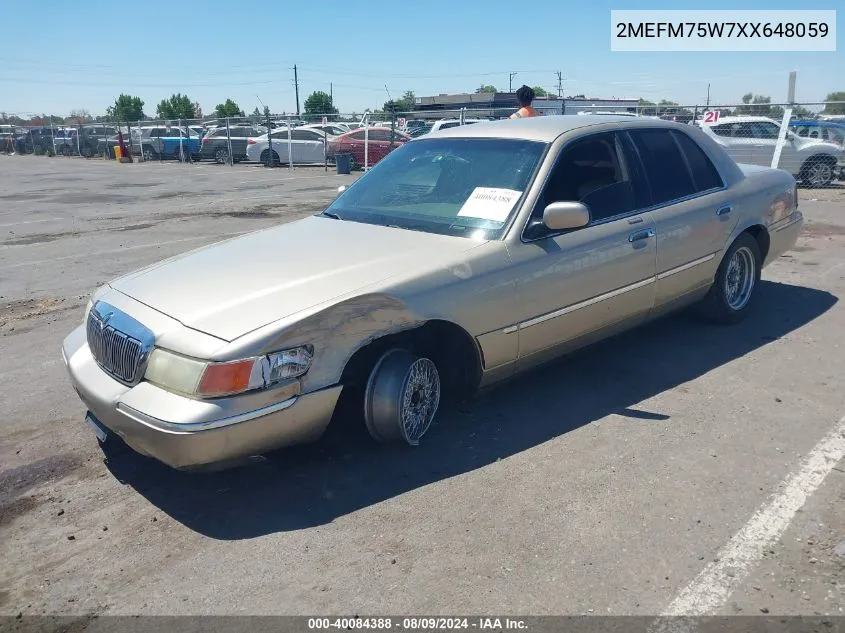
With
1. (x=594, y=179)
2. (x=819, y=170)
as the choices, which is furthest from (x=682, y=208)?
(x=819, y=170)

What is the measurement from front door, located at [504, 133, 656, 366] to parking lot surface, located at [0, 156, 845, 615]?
0.48m

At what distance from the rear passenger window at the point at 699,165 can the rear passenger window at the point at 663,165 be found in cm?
8

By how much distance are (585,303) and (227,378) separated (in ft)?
7.55

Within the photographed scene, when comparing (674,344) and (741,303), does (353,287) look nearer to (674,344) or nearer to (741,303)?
(674,344)

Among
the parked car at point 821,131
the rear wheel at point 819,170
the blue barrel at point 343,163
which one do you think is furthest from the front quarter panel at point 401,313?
the blue barrel at point 343,163

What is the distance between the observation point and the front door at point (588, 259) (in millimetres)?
4227

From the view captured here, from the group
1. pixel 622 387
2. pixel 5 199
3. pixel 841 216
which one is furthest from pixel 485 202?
pixel 5 199

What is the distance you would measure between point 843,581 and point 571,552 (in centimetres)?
101

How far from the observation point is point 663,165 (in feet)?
17.2

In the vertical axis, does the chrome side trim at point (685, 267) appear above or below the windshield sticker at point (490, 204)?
below

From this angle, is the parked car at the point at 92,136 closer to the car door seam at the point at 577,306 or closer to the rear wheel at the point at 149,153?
the rear wheel at the point at 149,153

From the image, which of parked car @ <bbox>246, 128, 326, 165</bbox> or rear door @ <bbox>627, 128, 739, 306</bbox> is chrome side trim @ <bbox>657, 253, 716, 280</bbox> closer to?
rear door @ <bbox>627, 128, 739, 306</bbox>

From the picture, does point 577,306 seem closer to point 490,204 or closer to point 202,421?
point 490,204

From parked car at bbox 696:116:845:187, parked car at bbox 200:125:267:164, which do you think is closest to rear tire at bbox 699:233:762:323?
parked car at bbox 696:116:845:187
